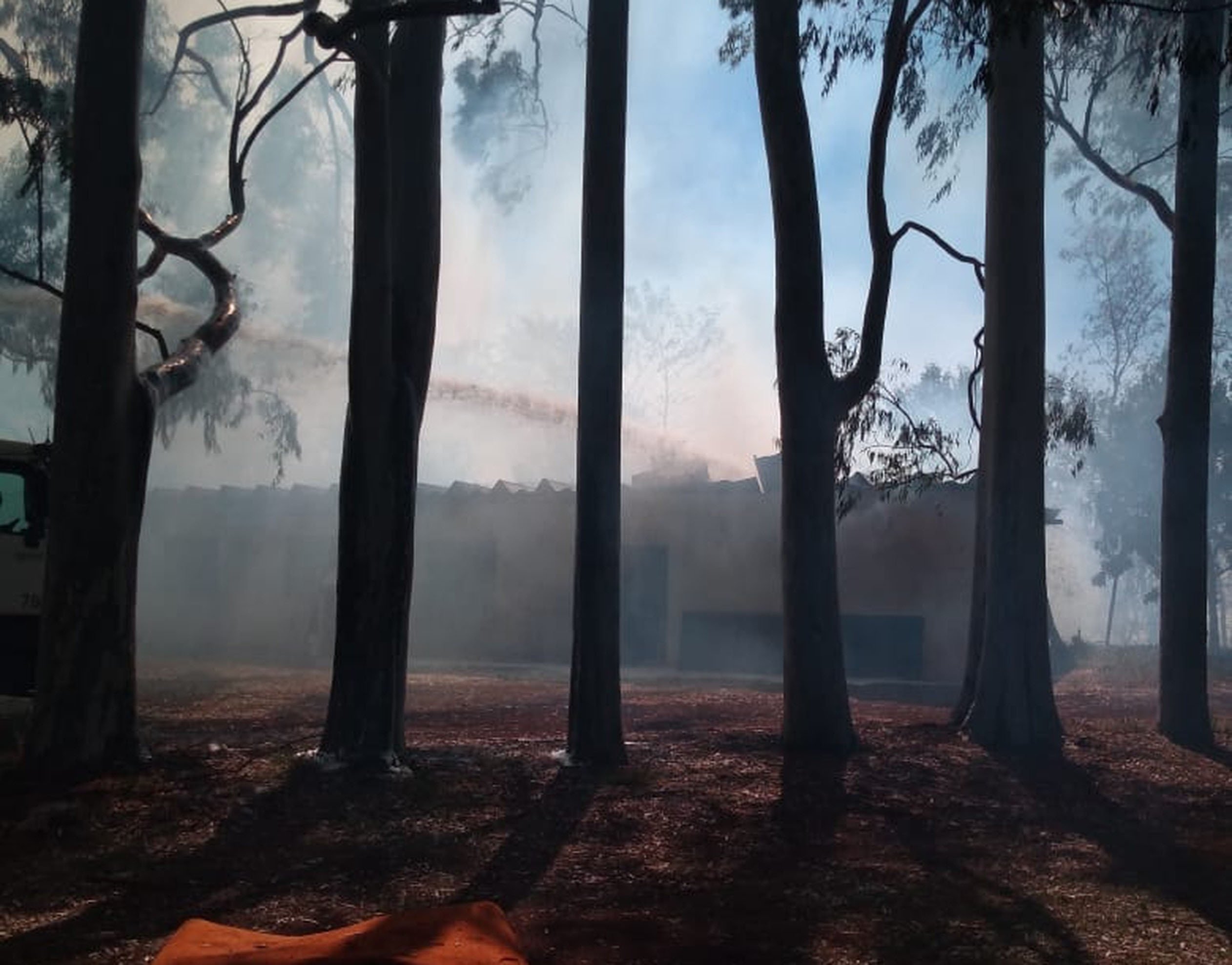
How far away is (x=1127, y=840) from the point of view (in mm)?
7969

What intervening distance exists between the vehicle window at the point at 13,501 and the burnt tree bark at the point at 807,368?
6.57m

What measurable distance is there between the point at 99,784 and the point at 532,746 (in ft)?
12.3

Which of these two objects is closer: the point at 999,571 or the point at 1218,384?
the point at 999,571

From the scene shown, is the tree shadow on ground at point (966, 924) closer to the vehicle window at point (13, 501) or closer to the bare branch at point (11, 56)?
the vehicle window at point (13, 501)

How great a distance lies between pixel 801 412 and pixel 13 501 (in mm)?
6863

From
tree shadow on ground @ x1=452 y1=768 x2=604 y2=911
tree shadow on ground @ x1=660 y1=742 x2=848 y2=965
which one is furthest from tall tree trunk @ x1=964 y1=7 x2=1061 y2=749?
tree shadow on ground @ x1=452 y1=768 x2=604 y2=911

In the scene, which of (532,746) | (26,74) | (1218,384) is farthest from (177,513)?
(1218,384)

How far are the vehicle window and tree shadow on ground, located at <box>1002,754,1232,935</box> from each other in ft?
27.9

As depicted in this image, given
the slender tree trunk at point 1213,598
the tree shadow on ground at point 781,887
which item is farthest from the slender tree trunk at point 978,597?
the slender tree trunk at point 1213,598

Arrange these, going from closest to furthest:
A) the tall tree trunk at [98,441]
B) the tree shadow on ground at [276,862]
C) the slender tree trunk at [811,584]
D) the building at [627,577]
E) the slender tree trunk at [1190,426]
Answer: the tree shadow on ground at [276,862], the tall tree trunk at [98,441], the slender tree trunk at [811,584], the slender tree trunk at [1190,426], the building at [627,577]

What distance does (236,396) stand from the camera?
2817cm

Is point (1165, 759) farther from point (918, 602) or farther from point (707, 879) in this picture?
point (918, 602)

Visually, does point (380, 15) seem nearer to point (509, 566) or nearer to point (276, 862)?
point (276, 862)

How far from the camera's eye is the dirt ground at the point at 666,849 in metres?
5.71
